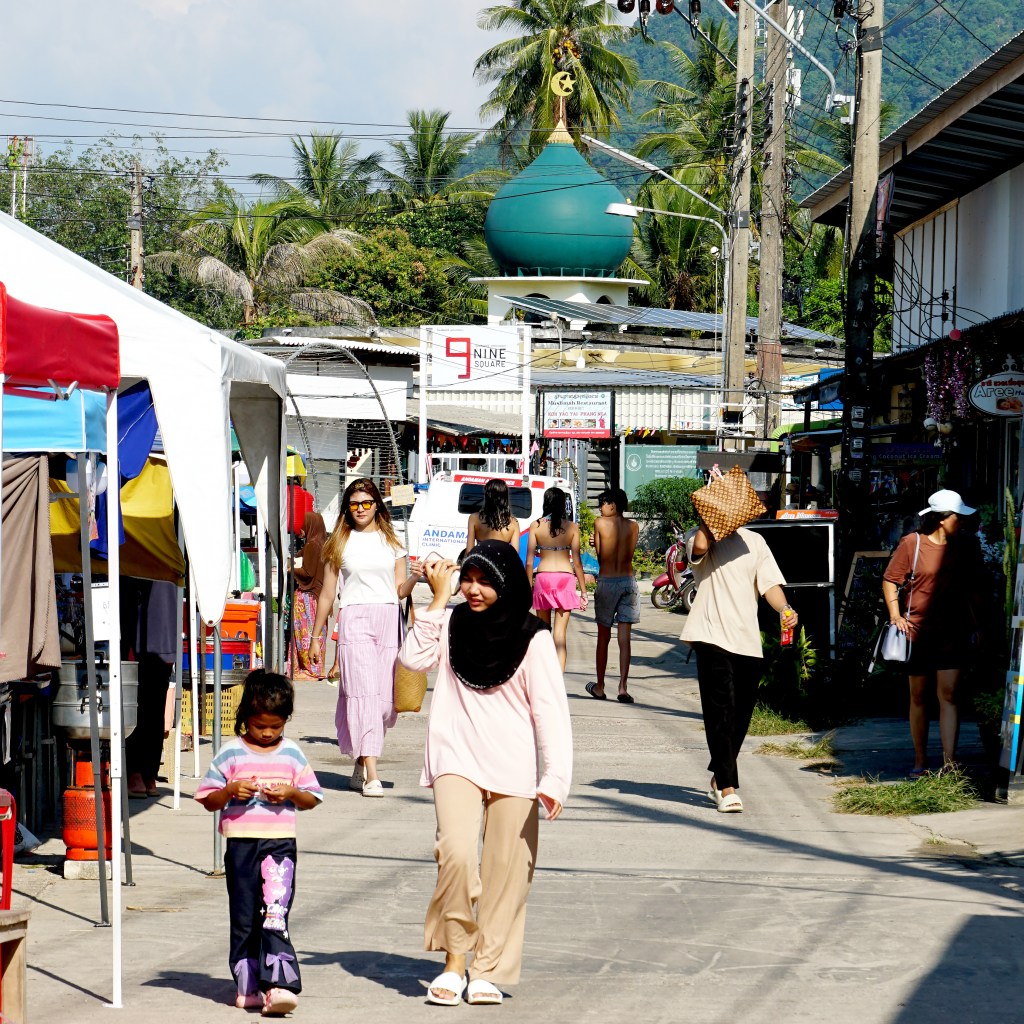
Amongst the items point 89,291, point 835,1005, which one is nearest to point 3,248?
point 89,291

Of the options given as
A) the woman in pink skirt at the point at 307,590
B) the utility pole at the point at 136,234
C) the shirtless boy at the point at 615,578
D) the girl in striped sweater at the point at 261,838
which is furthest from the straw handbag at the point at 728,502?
the utility pole at the point at 136,234

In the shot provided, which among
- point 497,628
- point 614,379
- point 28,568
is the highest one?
point 614,379

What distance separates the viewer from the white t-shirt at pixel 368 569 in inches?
397

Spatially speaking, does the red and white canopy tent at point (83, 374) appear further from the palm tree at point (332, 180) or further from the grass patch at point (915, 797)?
the palm tree at point (332, 180)

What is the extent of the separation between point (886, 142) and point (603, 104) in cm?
3982

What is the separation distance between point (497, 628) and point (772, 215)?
17653mm

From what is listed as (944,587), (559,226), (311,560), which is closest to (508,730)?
(944,587)

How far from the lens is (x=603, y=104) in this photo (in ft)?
184

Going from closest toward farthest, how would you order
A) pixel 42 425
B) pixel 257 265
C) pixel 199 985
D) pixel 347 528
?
pixel 199 985 → pixel 42 425 → pixel 347 528 → pixel 257 265

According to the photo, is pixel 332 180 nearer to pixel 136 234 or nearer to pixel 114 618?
pixel 136 234

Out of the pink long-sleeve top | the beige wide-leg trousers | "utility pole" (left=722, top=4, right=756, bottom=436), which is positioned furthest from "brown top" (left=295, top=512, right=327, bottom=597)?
"utility pole" (left=722, top=4, right=756, bottom=436)

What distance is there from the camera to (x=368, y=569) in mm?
10086

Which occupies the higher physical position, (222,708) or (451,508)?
(451,508)

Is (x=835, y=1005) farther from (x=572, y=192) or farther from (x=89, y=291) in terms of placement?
(x=572, y=192)
